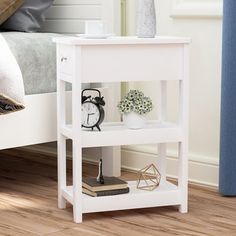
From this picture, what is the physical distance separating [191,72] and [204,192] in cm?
48

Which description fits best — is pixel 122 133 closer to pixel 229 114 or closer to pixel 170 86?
pixel 229 114

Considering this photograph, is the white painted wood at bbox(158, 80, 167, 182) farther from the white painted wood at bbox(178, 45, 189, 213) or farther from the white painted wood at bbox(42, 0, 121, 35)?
the white painted wood at bbox(42, 0, 121, 35)

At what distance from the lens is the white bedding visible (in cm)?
225

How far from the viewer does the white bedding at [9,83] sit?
7.39 feet

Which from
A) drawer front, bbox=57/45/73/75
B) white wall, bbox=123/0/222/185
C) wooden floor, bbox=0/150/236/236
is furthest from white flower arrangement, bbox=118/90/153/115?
white wall, bbox=123/0/222/185

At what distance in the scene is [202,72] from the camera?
2674 millimetres

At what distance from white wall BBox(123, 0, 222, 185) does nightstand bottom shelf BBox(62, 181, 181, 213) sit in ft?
1.24

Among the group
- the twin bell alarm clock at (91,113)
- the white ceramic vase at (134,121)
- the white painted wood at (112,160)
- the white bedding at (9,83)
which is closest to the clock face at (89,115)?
the twin bell alarm clock at (91,113)

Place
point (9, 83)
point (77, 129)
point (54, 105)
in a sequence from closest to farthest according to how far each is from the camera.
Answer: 1. point (77, 129)
2. point (9, 83)
3. point (54, 105)

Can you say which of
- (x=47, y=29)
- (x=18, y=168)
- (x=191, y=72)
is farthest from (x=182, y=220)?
(x=47, y=29)

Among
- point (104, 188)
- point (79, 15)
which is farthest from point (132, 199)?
point (79, 15)

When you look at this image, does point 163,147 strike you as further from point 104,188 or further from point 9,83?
point 9,83

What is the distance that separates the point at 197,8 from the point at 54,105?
0.66 metres

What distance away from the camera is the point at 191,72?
2.71 m
